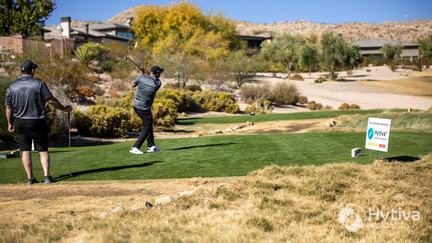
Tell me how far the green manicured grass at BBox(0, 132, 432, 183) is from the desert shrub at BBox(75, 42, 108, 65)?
3651 cm

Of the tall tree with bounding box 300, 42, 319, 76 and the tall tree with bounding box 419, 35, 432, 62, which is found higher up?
the tall tree with bounding box 419, 35, 432, 62

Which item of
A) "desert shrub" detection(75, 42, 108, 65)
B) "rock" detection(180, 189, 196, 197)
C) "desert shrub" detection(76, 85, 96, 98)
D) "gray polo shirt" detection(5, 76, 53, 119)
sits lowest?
"rock" detection(180, 189, 196, 197)

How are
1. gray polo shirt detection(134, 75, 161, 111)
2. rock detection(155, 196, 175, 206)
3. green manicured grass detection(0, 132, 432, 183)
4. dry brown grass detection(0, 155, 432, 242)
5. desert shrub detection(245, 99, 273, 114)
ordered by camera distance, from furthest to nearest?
desert shrub detection(245, 99, 273, 114)
gray polo shirt detection(134, 75, 161, 111)
green manicured grass detection(0, 132, 432, 183)
rock detection(155, 196, 175, 206)
dry brown grass detection(0, 155, 432, 242)

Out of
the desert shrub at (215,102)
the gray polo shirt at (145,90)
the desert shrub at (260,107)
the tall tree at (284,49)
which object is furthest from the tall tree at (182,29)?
the gray polo shirt at (145,90)

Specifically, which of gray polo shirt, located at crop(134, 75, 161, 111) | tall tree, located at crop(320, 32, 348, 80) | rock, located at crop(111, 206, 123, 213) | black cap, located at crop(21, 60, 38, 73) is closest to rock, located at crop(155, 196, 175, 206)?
rock, located at crop(111, 206, 123, 213)

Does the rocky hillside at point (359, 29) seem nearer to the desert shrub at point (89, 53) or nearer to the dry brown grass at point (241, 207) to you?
the desert shrub at point (89, 53)

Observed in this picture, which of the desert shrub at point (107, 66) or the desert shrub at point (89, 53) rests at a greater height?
the desert shrub at point (89, 53)

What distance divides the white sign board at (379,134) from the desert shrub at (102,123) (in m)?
12.0

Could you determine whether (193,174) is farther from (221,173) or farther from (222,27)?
(222,27)

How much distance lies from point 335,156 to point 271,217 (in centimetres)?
533

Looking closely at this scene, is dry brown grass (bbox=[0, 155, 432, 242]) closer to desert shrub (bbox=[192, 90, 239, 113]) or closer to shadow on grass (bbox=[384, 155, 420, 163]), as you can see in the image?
shadow on grass (bbox=[384, 155, 420, 163])

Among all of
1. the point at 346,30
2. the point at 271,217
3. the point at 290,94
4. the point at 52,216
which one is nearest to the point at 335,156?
the point at 271,217

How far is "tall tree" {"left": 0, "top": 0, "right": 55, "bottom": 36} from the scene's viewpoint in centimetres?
5281

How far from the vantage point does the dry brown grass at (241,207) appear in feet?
18.7
